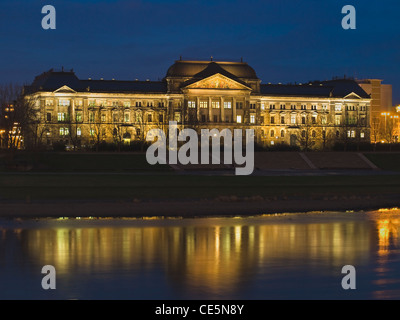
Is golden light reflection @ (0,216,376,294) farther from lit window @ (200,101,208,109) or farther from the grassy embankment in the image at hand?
lit window @ (200,101,208,109)

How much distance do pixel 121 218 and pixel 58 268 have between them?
14.2 m

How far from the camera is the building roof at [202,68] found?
17600 centimetres

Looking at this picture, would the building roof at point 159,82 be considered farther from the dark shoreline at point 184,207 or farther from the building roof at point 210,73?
the dark shoreline at point 184,207

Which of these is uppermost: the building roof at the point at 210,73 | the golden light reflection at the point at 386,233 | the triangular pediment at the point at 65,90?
the building roof at the point at 210,73

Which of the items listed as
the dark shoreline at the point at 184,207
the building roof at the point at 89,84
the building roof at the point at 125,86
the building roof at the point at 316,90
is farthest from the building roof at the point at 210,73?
the dark shoreline at the point at 184,207

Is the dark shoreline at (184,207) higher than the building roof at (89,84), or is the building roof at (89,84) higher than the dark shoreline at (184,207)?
the building roof at (89,84)

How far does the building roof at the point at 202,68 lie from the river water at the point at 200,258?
471ft

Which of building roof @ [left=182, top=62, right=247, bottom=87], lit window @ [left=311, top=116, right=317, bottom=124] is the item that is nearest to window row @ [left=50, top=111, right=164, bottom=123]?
building roof @ [left=182, top=62, right=247, bottom=87]

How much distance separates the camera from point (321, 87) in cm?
19300

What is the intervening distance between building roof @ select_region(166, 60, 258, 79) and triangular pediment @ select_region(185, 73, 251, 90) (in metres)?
4.39

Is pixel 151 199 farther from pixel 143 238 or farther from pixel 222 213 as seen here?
pixel 143 238

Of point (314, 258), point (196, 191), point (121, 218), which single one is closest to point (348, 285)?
point (314, 258)

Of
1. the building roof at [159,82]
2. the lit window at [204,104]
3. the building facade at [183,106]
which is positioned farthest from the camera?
the lit window at [204,104]

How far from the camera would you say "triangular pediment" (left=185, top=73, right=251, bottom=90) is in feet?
567
